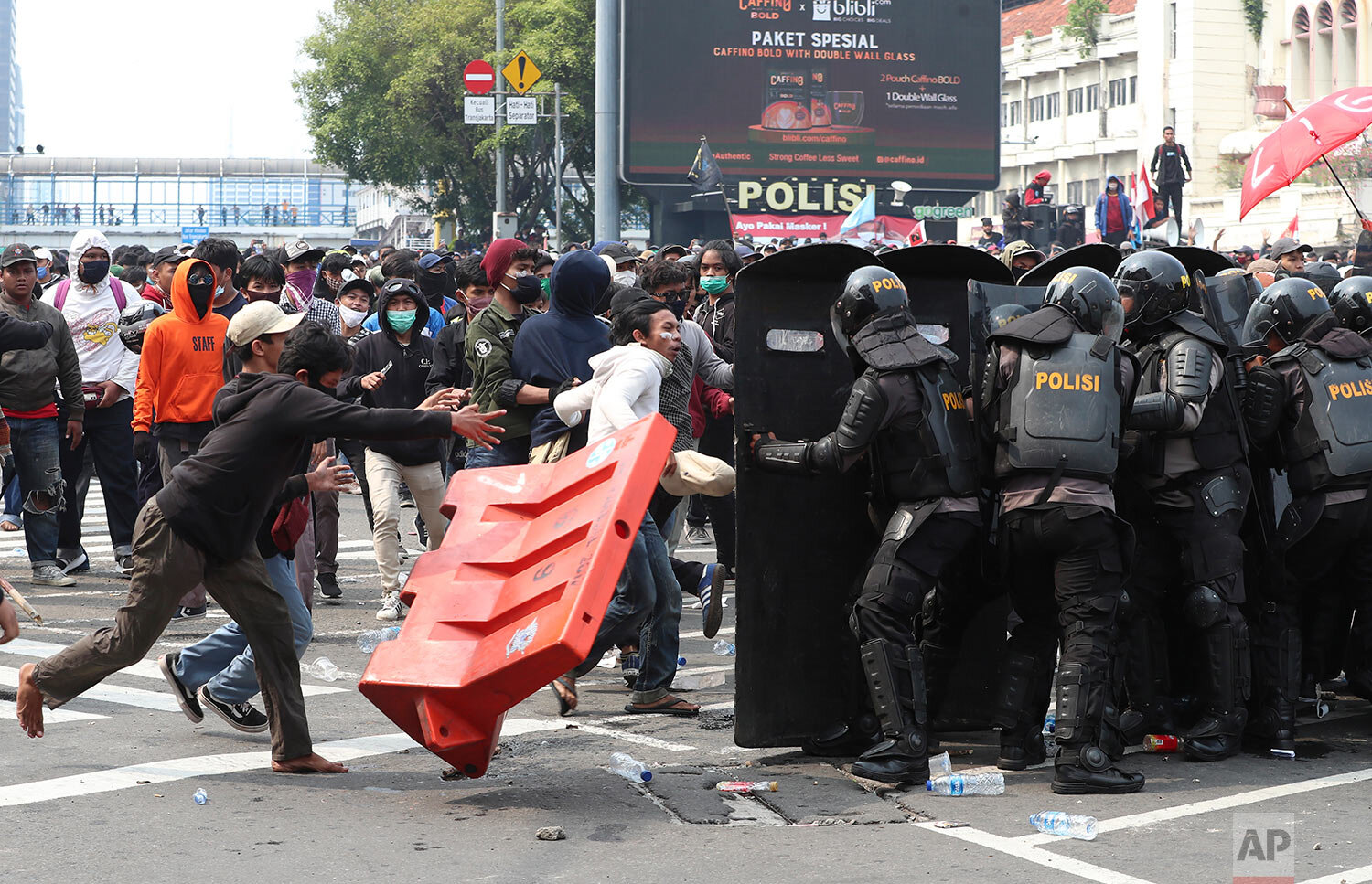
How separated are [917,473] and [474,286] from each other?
15.0 feet

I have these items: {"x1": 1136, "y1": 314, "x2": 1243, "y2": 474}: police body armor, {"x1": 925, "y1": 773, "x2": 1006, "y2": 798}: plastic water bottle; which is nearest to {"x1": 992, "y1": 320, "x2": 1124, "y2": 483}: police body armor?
{"x1": 1136, "y1": 314, "x2": 1243, "y2": 474}: police body armor

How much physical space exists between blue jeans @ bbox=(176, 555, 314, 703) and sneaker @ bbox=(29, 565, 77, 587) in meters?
4.31

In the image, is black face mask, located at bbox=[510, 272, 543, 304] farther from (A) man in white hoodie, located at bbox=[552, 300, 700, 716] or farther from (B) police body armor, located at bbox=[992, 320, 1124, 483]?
(B) police body armor, located at bbox=[992, 320, 1124, 483]

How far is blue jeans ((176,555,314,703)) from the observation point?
265 inches

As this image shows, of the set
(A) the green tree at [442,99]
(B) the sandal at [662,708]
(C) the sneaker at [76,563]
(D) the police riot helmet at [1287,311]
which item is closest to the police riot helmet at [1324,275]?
(D) the police riot helmet at [1287,311]

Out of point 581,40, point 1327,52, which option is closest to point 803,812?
point 581,40

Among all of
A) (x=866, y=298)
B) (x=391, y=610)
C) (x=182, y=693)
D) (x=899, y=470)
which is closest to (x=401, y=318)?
(x=391, y=610)

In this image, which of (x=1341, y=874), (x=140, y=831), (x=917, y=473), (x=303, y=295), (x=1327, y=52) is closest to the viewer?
(x=1341, y=874)

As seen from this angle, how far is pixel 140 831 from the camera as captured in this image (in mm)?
5574

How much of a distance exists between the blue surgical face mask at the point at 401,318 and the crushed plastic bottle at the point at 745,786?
435cm

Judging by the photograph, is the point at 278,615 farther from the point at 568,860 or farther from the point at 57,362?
the point at 57,362

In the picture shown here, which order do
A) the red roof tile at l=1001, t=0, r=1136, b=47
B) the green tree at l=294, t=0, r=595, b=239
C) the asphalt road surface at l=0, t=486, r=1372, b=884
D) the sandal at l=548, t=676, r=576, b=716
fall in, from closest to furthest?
the asphalt road surface at l=0, t=486, r=1372, b=884
the sandal at l=548, t=676, r=576, b=716
the green tree at l=294, t=0, r=595, b=239
the red roof tile at l=1001, t=0, r=1136, b=47

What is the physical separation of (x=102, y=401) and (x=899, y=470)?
6524mm

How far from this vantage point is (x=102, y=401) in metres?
10.9
